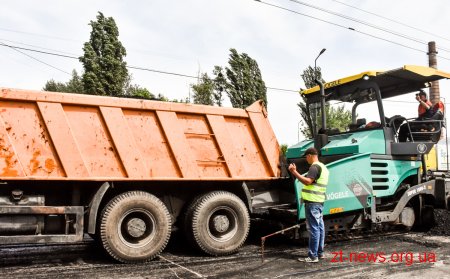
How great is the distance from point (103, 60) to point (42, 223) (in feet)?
65.9

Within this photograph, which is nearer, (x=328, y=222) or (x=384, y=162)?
(x=328, y=222)

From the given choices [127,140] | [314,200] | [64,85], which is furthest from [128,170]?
[64,85]

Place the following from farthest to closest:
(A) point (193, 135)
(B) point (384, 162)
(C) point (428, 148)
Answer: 1. (C) point (428, 148)
2. (B) point (384, 162)
3. (A) point (193, 135)

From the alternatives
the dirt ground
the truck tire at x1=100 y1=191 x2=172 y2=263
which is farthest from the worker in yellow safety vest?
the truck tire at x1=100 y1=191 x2=172 y2=263

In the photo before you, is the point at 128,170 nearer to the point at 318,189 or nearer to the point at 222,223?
the point at 222,223

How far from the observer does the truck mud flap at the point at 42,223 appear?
172 inches

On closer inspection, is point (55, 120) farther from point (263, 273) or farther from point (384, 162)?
point (384, 162)

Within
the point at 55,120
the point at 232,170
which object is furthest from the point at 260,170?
the point at 55,120

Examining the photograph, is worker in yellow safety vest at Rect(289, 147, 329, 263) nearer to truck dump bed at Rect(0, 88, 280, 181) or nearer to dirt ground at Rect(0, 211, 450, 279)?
dirt ground at Rect(0, 211, 450, 279)

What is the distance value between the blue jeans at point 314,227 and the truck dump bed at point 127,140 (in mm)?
954

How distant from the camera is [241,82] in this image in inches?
966

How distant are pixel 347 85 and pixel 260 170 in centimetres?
232

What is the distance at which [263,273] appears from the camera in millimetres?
4445

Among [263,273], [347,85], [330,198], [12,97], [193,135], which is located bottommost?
[263,273]
